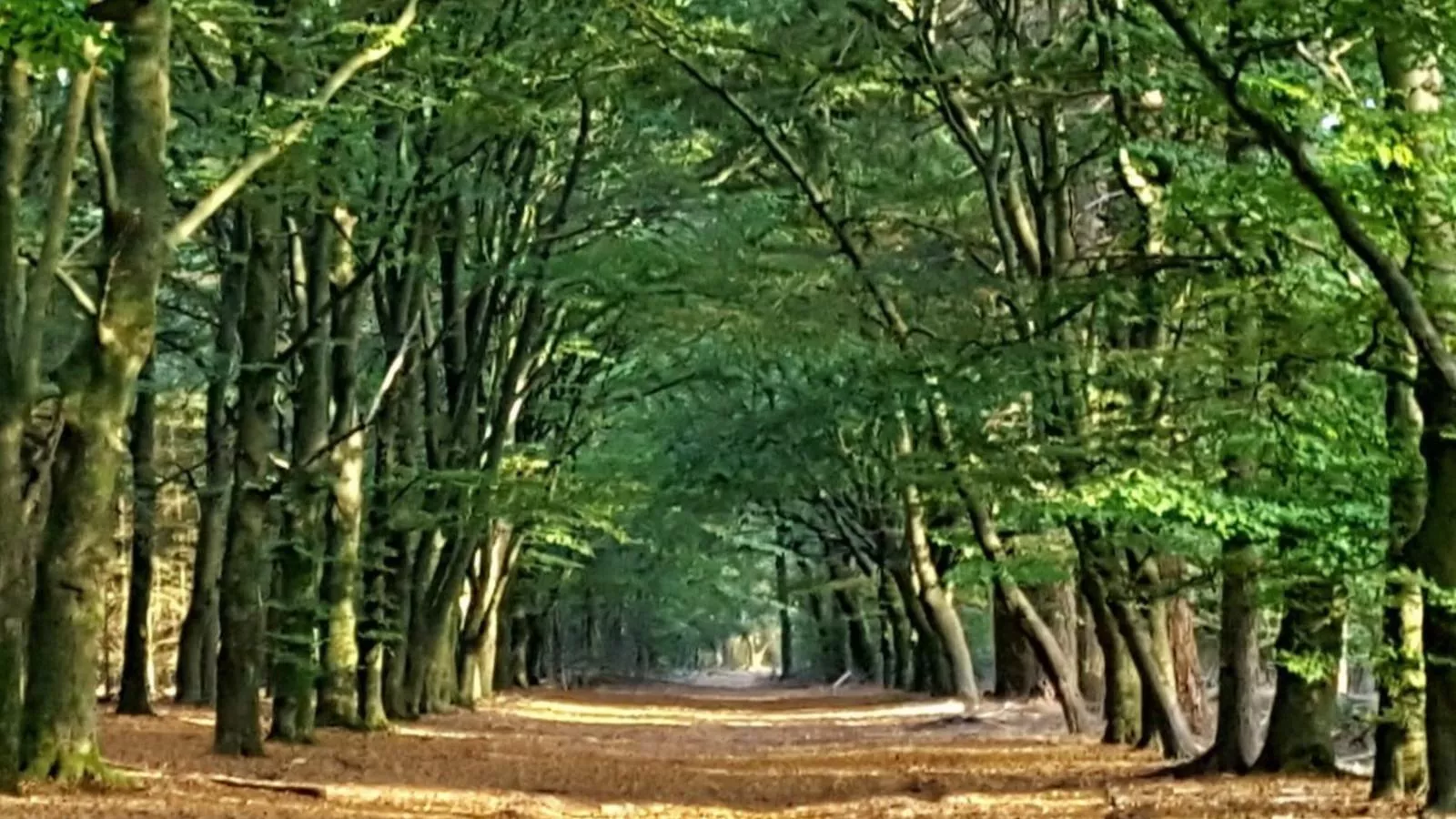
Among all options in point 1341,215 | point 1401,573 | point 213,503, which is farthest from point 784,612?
point 1341,215

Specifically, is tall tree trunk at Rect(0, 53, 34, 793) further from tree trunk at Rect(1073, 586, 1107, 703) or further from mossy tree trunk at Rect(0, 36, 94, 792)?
tree trunk at Rect(1073, 586, 1107, 703)

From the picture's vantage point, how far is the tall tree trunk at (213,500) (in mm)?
22156

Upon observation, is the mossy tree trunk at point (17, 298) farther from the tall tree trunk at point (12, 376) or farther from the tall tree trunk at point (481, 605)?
the tall tree trunk at point (481, 605)

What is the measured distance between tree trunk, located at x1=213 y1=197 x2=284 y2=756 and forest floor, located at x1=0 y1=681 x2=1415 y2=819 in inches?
18.6

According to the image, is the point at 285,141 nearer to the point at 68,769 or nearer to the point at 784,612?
the point at 68,769

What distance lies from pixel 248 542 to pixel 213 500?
28.9 ft

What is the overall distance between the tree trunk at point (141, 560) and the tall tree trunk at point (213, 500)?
2.40ft

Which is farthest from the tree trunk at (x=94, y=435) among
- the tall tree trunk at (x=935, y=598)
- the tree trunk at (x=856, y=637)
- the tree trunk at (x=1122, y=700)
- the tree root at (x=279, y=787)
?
the tree trunk at (x=856, y=637)

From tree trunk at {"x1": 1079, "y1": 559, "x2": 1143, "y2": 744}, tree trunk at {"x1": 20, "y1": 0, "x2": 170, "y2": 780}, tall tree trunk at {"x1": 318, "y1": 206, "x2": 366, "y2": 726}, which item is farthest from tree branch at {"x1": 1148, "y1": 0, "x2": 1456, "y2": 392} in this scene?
tall tree trunk at {"x1": 318, "y1": 206, "x2": 366, "y2": 726}

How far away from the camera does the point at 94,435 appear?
11.9 m

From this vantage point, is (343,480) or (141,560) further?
(141,560)

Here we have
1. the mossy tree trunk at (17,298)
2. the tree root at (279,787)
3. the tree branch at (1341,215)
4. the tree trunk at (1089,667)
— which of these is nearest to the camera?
the tree branch at (1341,215)

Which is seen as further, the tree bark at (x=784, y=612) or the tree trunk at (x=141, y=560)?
the tree bark at (x=784, y=612)

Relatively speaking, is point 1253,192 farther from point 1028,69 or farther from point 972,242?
point 972,242
